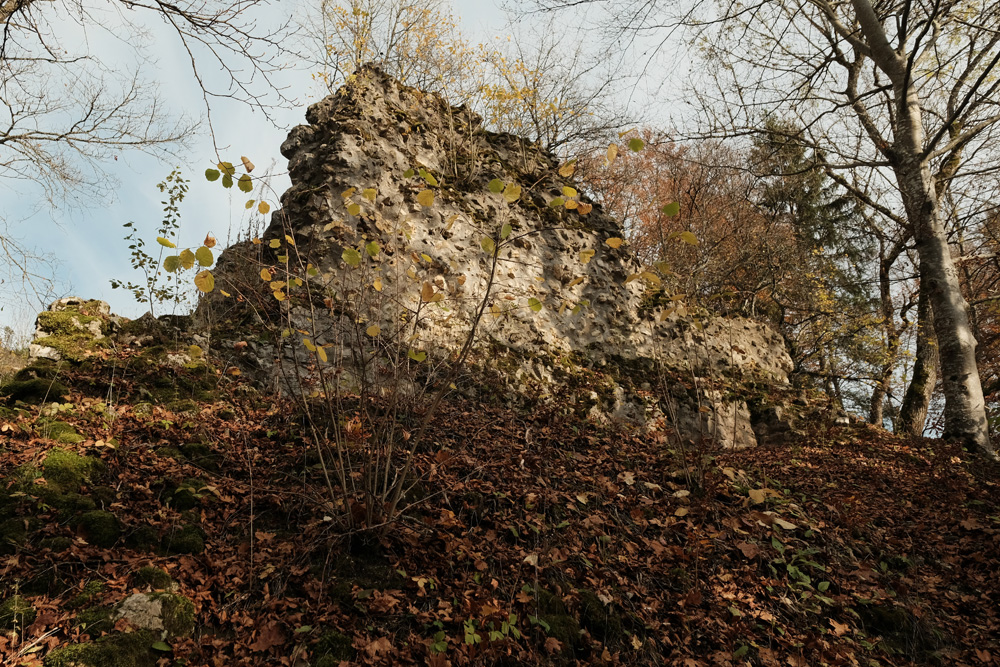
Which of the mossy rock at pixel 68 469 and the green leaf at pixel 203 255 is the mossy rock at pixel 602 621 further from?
the mossy rock at pixel 68 469

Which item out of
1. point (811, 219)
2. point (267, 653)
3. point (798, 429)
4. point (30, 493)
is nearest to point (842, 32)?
point (798, 429)

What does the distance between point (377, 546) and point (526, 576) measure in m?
0.98

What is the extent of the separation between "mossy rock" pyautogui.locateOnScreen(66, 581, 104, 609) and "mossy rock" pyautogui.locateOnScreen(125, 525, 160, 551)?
0.34m

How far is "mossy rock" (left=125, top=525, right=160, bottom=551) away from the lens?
3031 mm

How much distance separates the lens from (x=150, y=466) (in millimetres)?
3643

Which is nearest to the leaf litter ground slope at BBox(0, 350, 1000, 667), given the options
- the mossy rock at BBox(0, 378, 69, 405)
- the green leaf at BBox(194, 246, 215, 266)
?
the mossy rock at BBox(0, 378, 69, 405)

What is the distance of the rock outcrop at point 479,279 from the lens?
19.3 feet

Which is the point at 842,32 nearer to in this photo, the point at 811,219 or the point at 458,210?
the point at 458,210

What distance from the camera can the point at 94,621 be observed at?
245 centimetres

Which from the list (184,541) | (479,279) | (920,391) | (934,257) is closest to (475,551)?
(184,541)

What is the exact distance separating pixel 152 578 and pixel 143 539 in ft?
1.27

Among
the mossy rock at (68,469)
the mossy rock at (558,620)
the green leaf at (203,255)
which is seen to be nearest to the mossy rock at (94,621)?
the mossy rock at (68,469)

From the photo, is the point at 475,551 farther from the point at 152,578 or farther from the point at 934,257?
the point at 934,257

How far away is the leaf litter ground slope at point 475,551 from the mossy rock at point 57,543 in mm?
18
